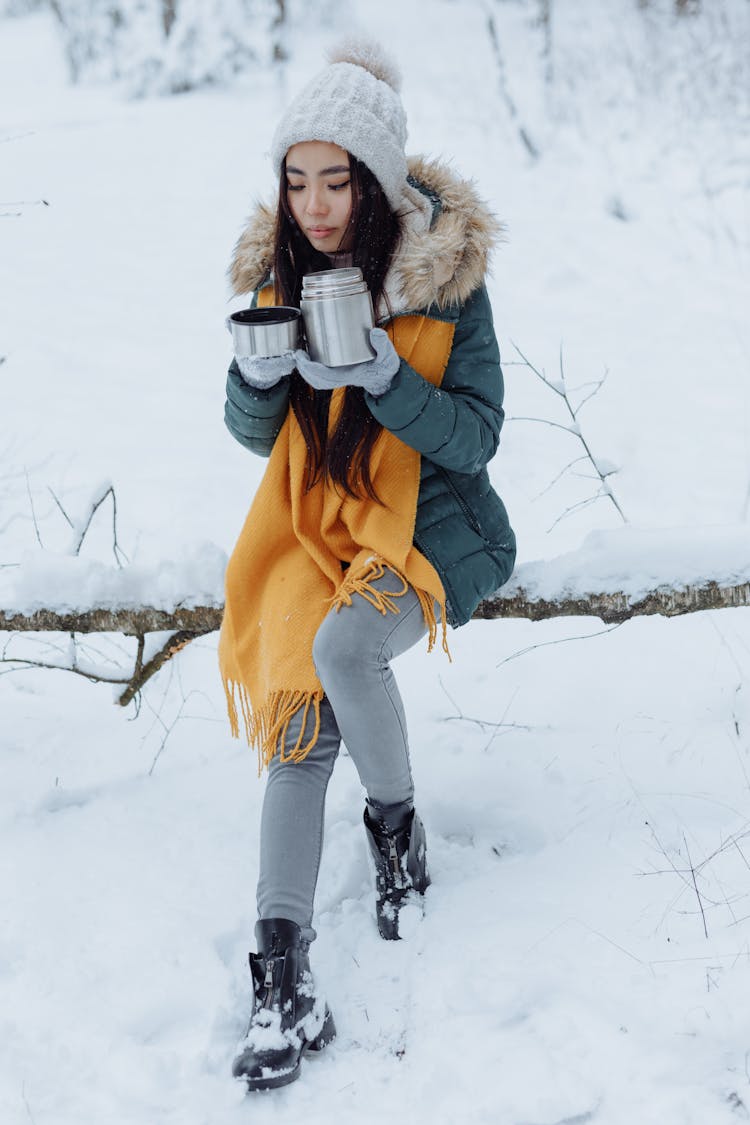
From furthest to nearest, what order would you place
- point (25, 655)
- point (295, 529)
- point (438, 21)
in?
point (438, 21) < point (25, 655) < point (295, 529)

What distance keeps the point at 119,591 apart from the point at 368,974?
1.06m

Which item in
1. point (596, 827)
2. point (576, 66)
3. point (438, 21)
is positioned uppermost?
point (438, 21)

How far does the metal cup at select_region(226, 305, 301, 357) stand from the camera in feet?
5.66

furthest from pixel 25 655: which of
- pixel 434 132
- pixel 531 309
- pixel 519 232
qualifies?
pixel 434 132

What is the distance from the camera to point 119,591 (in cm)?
234

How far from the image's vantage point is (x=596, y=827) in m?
2.13

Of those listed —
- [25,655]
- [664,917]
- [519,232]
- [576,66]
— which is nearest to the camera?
[664,917]

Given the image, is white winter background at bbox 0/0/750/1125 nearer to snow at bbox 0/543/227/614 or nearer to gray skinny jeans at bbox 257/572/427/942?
snow at bbox 0/543/227/614

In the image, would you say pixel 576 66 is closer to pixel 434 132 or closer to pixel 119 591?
pixel 434 132

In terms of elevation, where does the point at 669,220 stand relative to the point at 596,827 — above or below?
above

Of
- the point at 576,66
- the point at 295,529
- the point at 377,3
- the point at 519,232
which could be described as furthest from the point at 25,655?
A: the point at 377,3

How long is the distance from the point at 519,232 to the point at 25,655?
210 inches

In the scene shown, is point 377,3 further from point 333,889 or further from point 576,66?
point 333,889

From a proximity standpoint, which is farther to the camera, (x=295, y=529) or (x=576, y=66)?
(x=576, y=66)
